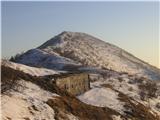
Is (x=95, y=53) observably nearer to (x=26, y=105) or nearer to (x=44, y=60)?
(x=44, y=60)

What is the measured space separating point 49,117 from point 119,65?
266ft

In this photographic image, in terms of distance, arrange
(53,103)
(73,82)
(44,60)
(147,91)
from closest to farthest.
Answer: (53,103), (73,82), (147,91), (44,60)

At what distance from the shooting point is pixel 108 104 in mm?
37875

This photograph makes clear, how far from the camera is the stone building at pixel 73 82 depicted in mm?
39188

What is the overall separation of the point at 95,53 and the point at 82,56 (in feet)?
32.6

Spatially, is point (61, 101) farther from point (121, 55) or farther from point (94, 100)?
point (121, 55)

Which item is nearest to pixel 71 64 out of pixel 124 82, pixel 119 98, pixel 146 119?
pixel 124 82

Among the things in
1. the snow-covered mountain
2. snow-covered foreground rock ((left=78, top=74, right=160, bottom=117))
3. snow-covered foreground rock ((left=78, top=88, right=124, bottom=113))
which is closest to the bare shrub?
snow-covered foreground rock ((left=78, top=74, right=160, bottom=117))

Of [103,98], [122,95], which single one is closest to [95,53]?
[122,95]

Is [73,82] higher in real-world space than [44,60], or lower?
higher

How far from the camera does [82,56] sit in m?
102

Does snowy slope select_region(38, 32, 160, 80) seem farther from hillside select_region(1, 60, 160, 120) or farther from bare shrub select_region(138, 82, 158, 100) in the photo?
hillside select_region(1, 60, 160, 120)

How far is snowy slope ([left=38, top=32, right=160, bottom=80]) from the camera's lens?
327 feet

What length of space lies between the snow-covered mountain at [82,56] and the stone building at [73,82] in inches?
1414
